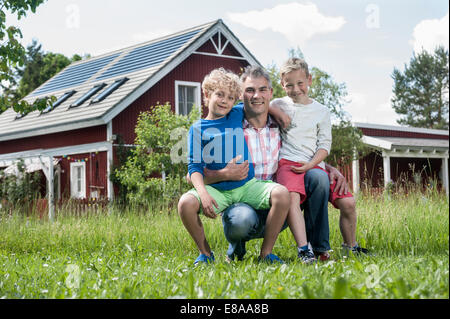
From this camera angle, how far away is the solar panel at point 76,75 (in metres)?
19.8

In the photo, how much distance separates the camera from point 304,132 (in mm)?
3754

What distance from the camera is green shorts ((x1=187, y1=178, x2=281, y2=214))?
3534mm

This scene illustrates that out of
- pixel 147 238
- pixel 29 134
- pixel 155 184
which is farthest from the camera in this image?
pixel 29 134

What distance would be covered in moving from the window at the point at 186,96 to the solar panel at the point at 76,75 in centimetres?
430

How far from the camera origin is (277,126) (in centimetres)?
382

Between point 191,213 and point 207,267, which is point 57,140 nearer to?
point 191,213

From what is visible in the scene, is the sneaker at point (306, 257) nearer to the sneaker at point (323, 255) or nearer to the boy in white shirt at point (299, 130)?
the boy in white shirt at point (299, 130)

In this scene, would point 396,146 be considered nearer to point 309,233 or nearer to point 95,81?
point 95,81

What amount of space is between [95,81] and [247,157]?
611 inches

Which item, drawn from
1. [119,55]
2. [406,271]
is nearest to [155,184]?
[119,55]

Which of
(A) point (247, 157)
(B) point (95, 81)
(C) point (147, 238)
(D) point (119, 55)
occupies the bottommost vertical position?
(C) point (147, 238)

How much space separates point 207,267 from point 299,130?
1.16 m

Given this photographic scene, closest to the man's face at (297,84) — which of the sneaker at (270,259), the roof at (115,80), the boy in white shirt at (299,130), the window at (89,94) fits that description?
the boy in white shirt at (299,130)

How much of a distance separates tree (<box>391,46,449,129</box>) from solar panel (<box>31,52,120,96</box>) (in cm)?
2163
